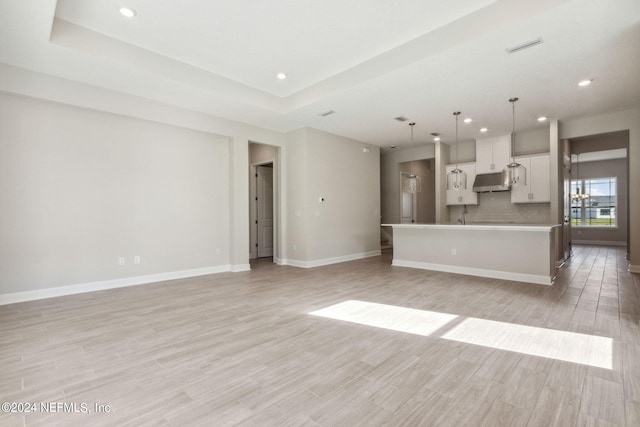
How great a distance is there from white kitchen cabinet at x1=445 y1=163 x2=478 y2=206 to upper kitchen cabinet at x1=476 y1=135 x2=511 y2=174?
0.59 ft

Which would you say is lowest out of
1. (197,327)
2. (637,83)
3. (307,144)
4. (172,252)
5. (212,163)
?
(197,327)

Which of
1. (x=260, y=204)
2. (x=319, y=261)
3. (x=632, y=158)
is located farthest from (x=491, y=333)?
(x=260, y=204)

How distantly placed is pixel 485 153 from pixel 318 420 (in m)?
7.61

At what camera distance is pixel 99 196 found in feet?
15.1

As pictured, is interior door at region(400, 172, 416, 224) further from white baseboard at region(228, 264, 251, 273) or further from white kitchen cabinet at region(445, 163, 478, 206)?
white baseboard at region(228, 264, 251, 273)

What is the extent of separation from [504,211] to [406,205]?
310 centimetres

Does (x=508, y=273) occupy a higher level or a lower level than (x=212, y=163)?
lower

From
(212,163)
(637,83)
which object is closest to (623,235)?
(637,83)

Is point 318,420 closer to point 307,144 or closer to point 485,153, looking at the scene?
point 307,144

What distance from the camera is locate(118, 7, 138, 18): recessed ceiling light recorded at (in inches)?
124

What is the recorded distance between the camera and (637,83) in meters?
4.48

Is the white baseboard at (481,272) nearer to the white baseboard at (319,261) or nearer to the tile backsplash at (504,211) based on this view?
the white baseboard at (319,261)

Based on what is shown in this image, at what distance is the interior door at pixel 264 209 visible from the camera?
8.11 meters

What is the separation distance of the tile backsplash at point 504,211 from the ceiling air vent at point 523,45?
15.6ft
